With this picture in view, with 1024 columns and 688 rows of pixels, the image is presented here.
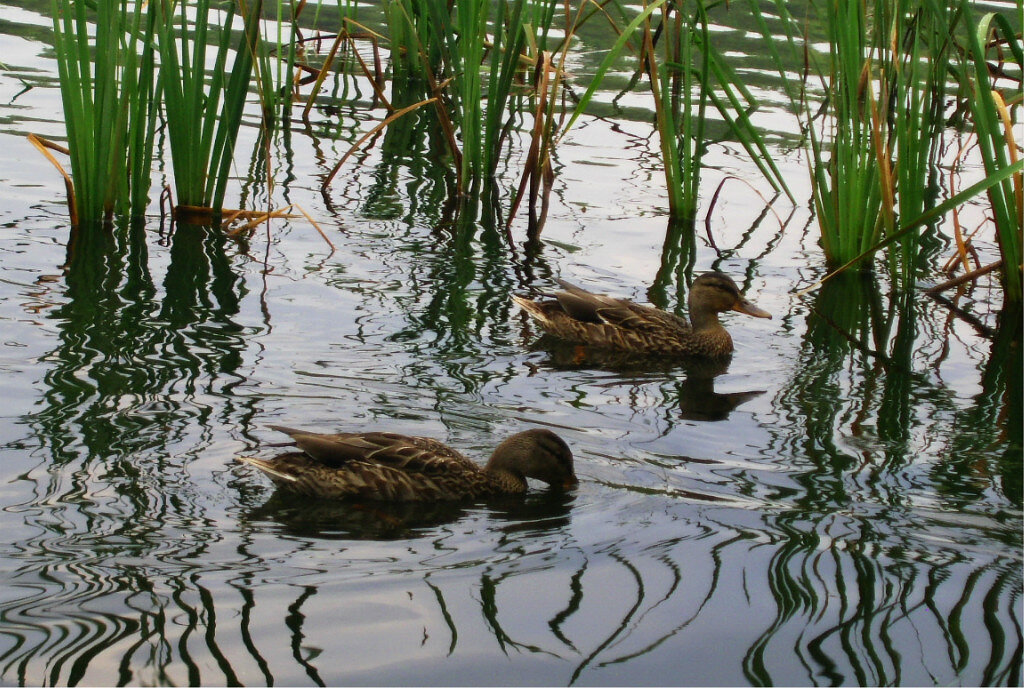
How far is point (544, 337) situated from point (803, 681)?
170 inches

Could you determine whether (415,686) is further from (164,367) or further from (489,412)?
(164,367)

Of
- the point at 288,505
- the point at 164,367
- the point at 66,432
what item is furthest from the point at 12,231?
the point at 288,505

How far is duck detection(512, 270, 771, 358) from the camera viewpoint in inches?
320

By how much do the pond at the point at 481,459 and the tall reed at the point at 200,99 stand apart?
39 cm

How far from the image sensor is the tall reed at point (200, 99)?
8.33 meters

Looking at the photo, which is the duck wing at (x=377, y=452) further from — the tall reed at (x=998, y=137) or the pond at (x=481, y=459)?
the tall reed at (x=998, y=137)

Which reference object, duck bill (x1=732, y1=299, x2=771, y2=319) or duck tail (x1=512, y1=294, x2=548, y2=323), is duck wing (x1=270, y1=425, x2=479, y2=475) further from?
duck bill (x1=732, y1=299, x2=771, y2=319)

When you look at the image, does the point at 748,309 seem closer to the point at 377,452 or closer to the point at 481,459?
the point at 481,459

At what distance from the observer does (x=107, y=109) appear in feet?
27.8

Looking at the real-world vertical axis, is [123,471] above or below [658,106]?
below

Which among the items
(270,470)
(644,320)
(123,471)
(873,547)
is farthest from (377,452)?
(644,320)

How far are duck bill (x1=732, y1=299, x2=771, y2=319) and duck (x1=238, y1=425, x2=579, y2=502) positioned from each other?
9.66 ft

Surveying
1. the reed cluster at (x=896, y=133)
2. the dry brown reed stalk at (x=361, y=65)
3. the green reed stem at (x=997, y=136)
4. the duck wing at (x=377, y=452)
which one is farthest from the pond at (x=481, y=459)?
the dry brown reed stalk at (x=361, y=65)

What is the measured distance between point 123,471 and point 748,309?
14.5ft
